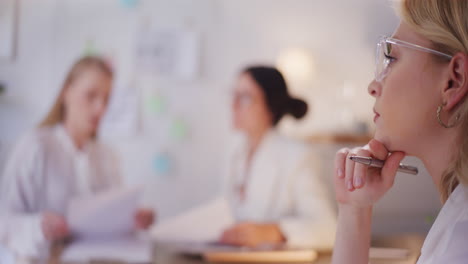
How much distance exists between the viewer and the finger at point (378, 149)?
0.87 metres

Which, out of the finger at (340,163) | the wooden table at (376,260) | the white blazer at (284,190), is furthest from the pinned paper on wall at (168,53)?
the finger at (340,163)

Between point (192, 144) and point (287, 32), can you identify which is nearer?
point (192, 144)

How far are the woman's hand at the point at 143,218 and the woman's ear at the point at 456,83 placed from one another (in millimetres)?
1716

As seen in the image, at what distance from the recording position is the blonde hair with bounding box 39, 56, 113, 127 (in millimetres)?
2218

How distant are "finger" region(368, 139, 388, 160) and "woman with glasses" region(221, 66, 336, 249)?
4.44ft

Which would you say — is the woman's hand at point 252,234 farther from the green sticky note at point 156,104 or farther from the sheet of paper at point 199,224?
the green sticky note at point 156,104

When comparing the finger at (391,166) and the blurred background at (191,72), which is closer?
the finger at (391,166)

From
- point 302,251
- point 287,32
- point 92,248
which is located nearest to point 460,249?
point 302,251

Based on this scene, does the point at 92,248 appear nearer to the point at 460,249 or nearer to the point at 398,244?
the point at 398,244

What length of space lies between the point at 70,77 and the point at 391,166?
5.67ft

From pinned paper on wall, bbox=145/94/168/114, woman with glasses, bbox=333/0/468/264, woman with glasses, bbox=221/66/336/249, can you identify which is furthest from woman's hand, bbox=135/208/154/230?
woman with glasses, bbox=333/0/468/264

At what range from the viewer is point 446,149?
0.81 m

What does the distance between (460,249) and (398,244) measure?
4.45ft

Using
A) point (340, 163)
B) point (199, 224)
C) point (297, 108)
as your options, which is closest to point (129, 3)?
point (297, 108)
